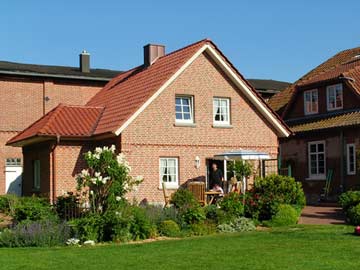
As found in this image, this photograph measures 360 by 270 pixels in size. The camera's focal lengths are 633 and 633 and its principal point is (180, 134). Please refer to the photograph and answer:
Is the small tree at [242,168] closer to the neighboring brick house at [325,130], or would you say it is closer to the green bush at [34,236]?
the neighboring brick house at [325,130]

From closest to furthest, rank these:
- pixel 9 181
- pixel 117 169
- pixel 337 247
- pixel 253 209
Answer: pixel 337 247
pixel 117 169
pixel 253 209
pixel 9 181

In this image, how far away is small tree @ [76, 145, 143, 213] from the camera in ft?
62.6

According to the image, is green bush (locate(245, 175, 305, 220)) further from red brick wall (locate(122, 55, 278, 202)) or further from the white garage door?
the white garage door

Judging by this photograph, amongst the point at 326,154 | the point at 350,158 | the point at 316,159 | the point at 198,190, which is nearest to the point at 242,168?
the point at 198,190

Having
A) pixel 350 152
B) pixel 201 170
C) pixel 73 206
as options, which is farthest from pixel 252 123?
pixel 73 206

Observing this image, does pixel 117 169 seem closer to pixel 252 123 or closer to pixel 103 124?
pixel 103 124

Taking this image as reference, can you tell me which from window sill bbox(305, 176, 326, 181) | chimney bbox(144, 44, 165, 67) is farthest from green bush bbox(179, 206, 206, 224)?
window sill bbox(305, 176, 326, 181)

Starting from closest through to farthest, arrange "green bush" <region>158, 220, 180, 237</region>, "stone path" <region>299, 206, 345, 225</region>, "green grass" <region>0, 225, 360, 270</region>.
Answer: "green grass" <region>0, 225, 360, 270</region> < "green bush" <region>158, 220, 180, 237</region> < "stone path" <region>299, 206, 345, 225</region>

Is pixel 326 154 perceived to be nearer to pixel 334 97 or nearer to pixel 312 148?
pixel 312 148

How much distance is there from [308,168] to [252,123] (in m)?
7.00

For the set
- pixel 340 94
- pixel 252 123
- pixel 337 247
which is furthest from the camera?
pixel 340 94

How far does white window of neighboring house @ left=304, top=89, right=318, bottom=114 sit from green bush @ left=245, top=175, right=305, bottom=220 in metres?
13.1

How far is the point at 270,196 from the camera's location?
2158 cm

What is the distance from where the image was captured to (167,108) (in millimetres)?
25547
